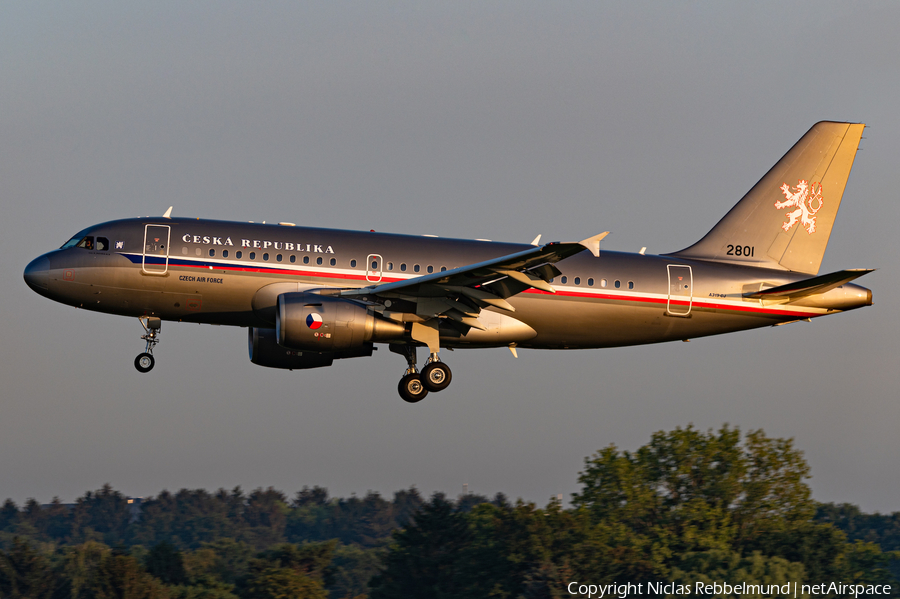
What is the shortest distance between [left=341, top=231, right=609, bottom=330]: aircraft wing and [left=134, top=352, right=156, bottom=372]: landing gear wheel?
709cm

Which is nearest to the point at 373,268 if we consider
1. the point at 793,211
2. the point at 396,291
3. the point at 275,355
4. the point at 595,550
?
the point at 396,291

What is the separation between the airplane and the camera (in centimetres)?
2788

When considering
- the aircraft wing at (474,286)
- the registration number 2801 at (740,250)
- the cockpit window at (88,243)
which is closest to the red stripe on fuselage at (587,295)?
the aircraft wing at (474,286)

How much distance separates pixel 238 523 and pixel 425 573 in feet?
321

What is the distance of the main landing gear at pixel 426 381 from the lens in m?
30.0

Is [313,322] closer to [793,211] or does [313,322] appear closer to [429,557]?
[793,211]

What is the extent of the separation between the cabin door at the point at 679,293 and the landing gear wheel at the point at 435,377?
289 inches

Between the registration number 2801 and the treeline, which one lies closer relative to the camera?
the registration number 2801

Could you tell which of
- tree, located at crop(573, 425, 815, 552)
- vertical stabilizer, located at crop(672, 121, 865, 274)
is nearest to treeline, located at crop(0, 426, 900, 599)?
tree, located at crop(573, 425, 815, 552)

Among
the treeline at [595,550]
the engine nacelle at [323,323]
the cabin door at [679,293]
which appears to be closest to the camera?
the engine nacelle at [323,323]

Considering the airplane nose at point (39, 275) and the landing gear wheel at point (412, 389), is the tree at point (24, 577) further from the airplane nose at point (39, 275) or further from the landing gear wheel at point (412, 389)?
the landing gear wheel at point (412, 389)

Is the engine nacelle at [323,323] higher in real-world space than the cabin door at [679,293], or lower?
lower

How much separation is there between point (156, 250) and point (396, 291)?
24.1 feet

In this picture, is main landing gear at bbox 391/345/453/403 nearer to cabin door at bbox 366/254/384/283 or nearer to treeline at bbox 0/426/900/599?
cabin door at bbox 366/254/384/283
